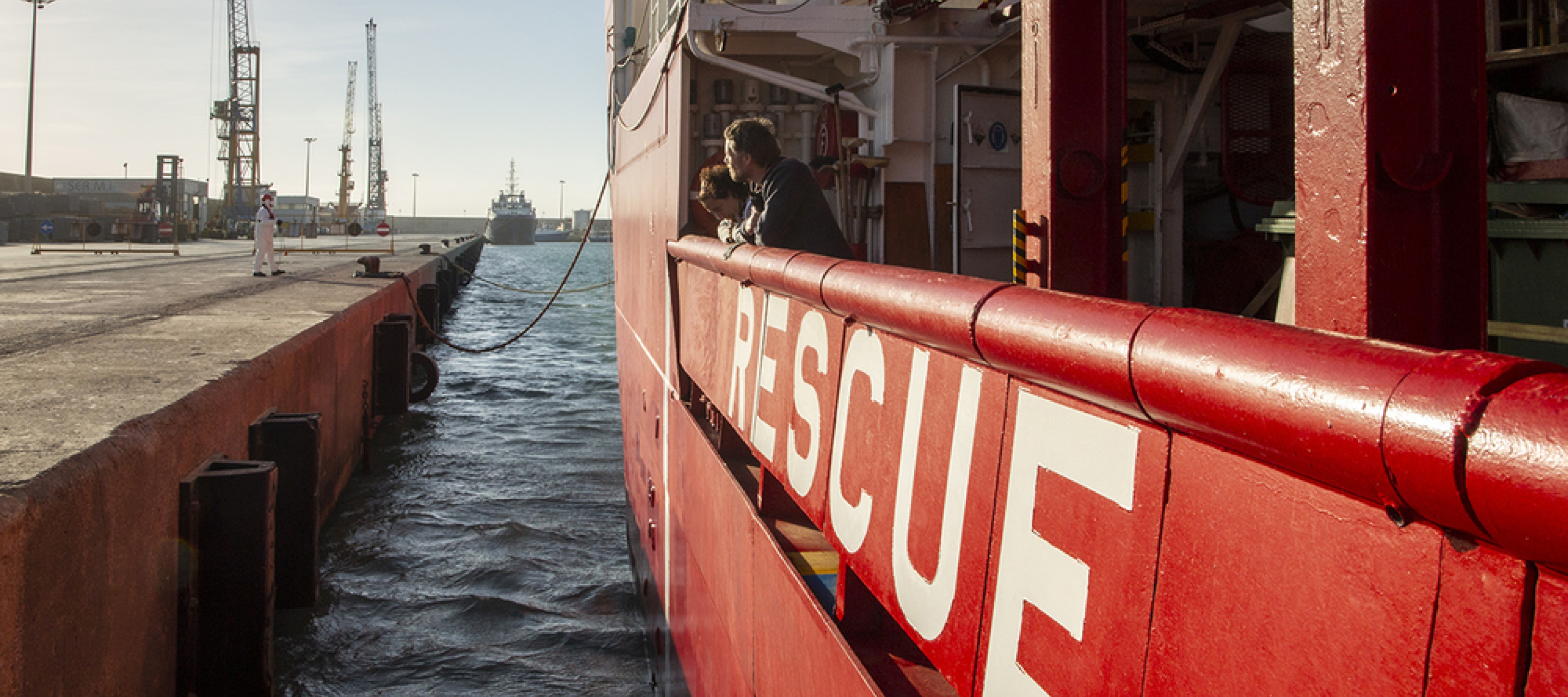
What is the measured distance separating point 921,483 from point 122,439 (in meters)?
3.08

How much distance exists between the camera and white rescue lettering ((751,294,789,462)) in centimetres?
311

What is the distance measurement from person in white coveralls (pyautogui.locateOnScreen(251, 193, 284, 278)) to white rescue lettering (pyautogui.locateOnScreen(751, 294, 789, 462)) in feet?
47.7

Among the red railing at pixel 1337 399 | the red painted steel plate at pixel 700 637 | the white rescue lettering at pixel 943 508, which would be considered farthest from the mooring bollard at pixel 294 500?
the red railing at pixel 1337 399

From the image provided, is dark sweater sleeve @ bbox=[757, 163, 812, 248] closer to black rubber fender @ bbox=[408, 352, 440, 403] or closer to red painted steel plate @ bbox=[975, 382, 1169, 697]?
red painted steel plate @ bbox=[975, 382, 1169, 697]

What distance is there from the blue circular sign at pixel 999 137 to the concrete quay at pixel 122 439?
14.3 ft

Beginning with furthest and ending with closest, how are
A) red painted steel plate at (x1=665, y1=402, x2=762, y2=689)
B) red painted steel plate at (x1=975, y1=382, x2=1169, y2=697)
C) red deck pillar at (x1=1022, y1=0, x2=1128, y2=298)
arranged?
red painted steel plate at (x1=665, y1=402, x2=762, y2=689), red deck pillar at (x1=1022, y1=0, x2=1128, y2=298), red painted steel plate at (x1=975, y1=382, x2=1169, y2=697)

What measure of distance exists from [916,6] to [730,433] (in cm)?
325

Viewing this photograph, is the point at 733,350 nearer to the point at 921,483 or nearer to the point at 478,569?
the point at 921,483

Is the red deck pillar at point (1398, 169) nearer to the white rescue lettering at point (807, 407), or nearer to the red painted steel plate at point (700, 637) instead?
the white rescue lettering at point (807, 407)

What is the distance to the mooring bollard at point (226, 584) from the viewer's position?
422cm

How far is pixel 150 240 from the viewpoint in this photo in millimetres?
40750

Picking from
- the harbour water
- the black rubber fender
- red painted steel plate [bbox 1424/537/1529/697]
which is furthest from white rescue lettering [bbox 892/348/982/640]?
the black rubber fender

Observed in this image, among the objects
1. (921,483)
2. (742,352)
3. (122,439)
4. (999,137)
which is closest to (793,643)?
(921,483)

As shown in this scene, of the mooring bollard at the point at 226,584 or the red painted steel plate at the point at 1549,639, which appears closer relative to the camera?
the red painted steel plate at the point at 1549,639
